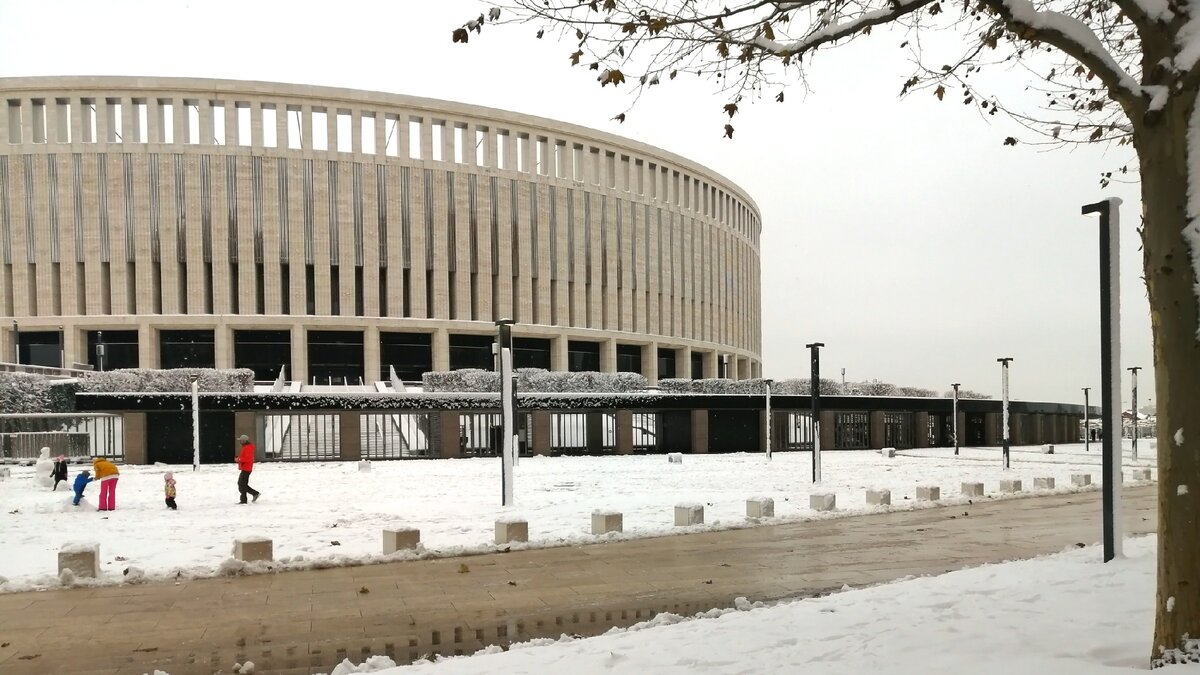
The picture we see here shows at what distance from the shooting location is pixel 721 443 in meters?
45.2

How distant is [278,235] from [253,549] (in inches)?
1836

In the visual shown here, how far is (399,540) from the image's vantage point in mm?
12859

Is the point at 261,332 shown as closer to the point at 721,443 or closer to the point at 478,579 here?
the point at 721,443

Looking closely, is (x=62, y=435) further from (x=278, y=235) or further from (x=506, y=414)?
(x=506, y=414)

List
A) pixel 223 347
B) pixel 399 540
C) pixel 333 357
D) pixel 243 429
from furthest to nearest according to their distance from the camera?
1. pixel 333 357
2. pixel 223 347
3. pixel 243 429
4. pixel 399 540

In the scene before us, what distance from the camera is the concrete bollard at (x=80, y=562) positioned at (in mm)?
11180

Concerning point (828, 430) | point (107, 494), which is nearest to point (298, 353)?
point (828, 430)

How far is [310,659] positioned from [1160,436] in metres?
6.97

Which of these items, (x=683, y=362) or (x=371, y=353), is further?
(x=683, y=362)

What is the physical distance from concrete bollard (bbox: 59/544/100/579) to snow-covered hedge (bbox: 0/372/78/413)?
31.3 meters

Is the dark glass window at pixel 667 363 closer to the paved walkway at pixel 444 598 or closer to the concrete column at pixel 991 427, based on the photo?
the concrete column at pixel 991 427

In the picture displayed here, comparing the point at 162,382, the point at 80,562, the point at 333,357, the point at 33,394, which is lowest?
the point at 80,562

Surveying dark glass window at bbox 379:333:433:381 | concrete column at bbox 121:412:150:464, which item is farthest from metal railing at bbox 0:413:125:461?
dark glass window at bbox 379:333:433:381

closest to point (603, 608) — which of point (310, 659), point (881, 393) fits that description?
point (310, 659)
